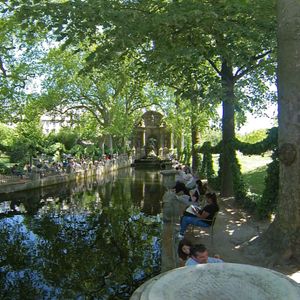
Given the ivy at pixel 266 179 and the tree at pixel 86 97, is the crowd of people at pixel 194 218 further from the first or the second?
the tree at pixel 86 97

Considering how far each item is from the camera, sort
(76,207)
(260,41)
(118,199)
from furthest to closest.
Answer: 1. (118,199)
2. (76,207)
3. (260,41)

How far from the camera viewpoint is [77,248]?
32.3 ft

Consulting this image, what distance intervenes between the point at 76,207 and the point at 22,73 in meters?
10.4

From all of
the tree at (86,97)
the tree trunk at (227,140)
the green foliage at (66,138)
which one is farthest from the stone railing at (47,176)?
the tree trunk at (227,140)

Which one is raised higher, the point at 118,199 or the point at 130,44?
the point at 130,44

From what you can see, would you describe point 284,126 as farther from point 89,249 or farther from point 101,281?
point 89,249

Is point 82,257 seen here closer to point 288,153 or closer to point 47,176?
point 288,153

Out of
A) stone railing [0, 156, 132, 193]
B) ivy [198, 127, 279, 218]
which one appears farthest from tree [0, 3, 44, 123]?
ivy [198, 127, 279, 218]

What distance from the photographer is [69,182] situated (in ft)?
89.9

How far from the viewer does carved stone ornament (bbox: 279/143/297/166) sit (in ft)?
23.3

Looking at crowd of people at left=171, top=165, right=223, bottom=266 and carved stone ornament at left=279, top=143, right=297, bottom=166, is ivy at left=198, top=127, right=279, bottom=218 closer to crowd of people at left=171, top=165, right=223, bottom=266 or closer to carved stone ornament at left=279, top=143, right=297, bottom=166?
crowd of people at left=171, top=165, right=223, bottom=266

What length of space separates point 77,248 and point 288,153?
5.81 metres

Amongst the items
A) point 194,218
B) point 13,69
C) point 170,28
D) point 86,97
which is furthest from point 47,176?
point 194,218

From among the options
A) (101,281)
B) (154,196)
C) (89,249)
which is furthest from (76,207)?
(101,281)
